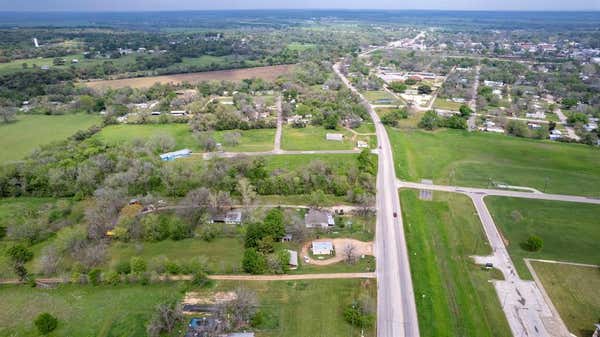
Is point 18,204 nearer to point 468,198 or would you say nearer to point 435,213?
point 435,213

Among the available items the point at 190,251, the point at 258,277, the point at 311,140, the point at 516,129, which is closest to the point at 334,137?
the point at 311,140

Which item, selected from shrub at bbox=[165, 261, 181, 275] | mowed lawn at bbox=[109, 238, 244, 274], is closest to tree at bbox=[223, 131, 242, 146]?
mowed lawn at bbox=[109, 238, 244, 274]

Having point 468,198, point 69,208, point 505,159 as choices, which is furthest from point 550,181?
point 69,208

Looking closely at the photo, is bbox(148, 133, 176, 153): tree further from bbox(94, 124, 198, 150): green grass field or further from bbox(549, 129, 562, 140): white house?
bbox(549, 129, 562, 140): white house

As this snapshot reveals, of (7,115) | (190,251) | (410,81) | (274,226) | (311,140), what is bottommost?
(190,251)

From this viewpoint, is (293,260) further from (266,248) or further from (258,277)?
(258,277)

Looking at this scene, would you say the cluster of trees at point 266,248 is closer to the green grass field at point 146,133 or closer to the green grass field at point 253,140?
the green grass field at point 253,140

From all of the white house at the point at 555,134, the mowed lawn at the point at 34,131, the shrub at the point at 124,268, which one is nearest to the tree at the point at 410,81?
the white house at the point at 555,134
